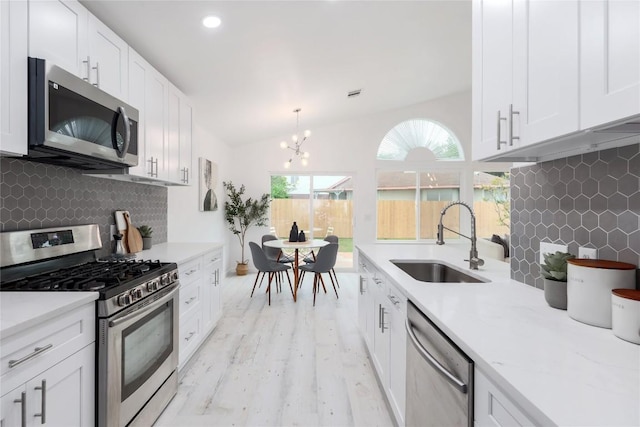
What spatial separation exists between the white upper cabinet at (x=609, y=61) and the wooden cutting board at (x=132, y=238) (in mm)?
2900

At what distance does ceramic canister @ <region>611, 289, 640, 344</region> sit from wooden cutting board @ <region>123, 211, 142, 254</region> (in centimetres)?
293

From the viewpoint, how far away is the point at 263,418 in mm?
1888

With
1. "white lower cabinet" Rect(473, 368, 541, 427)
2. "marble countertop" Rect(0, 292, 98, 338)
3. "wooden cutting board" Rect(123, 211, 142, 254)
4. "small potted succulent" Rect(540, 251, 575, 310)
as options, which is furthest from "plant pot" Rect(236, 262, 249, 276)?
"white lower cabinet" Rect(473, 368, 541, 427)

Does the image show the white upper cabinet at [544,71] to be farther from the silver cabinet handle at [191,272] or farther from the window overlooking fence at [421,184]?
the window overlooking fence at [421,184]

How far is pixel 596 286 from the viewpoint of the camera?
1.01m

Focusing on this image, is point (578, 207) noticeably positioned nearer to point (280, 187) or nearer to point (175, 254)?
point (175, 254)

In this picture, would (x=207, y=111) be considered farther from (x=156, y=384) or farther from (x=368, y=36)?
(x=156, y=384)

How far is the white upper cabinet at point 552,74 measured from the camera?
2.44ft

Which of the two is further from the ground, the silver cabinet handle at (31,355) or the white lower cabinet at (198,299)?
the silver cabinet handle at (31,355)

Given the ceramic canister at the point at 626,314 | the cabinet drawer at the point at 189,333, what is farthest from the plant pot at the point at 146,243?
the ceramic canister at the point at 626,314

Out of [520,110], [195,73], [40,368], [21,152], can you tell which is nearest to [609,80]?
[520,110]

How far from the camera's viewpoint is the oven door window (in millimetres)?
1560

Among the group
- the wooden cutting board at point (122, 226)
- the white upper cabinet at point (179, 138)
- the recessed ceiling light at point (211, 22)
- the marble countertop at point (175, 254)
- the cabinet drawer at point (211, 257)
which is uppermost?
the recessed ceiling light at point (211, 22)

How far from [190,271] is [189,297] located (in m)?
0.20
